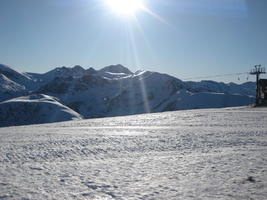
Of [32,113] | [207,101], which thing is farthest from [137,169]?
[207,101]

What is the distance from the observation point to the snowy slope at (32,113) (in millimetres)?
101562

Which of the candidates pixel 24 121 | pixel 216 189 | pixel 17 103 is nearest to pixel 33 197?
pixel 216 189

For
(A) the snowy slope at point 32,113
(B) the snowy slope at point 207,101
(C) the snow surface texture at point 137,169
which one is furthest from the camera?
(B) the snowy slope at point 207,101

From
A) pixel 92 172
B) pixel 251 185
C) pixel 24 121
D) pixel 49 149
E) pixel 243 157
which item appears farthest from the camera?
pixel 24 121

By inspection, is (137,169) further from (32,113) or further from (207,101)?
(207,101)

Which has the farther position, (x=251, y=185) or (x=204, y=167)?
(x=204, y=167)

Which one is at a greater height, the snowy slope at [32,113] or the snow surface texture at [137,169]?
the snow surface texture at [137,169]

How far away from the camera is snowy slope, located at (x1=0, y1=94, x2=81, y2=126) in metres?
102

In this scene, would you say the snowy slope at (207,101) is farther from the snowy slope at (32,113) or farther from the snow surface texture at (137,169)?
the snow surface texture at (137,169)

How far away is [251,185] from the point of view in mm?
6465

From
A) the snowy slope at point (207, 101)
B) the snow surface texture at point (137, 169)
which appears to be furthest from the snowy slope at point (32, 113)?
the snow surface texture at point (137, 169)

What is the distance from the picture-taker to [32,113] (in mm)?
109500

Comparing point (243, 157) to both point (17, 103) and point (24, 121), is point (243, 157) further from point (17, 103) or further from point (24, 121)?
point (17, 103)

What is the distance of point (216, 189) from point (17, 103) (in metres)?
125
